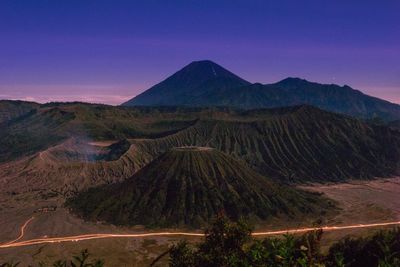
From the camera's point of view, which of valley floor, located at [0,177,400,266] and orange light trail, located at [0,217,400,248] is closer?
valley floor, located at [0,177,400,266]

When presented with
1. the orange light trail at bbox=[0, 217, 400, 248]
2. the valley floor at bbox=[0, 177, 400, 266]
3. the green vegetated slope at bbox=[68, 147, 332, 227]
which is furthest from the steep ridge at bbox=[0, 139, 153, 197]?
the orange light trail at bbox=[0, 217, 400, 248]

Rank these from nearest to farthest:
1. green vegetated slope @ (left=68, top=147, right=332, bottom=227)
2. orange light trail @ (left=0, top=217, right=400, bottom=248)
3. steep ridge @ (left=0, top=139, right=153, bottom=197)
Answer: orange light trail @ (left=0, top=217, right=400, bottom=248), green vegetated slope @ (left=68, top=147, right=332, bottom=227), steep ridge @ (left=0, top=139, right=153, bottom=197)

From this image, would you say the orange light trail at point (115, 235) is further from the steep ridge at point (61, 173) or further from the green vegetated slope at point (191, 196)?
the steep ridge at point (61, 173)

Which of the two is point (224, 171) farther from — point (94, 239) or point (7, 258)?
point (7, 258)

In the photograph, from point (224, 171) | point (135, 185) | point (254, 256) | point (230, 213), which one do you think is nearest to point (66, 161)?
point (135, 185)

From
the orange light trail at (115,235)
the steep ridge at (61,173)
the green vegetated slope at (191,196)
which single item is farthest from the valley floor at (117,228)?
the steep ridge at (61,173)

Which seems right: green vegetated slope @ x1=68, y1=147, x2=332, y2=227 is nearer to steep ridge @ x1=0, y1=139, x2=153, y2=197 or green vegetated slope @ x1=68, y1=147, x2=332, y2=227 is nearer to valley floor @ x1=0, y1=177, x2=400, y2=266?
valley floor @ x1=0, y1=177, x2=400, y2=266

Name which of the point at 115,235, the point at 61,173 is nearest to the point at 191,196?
the point at 115,235
